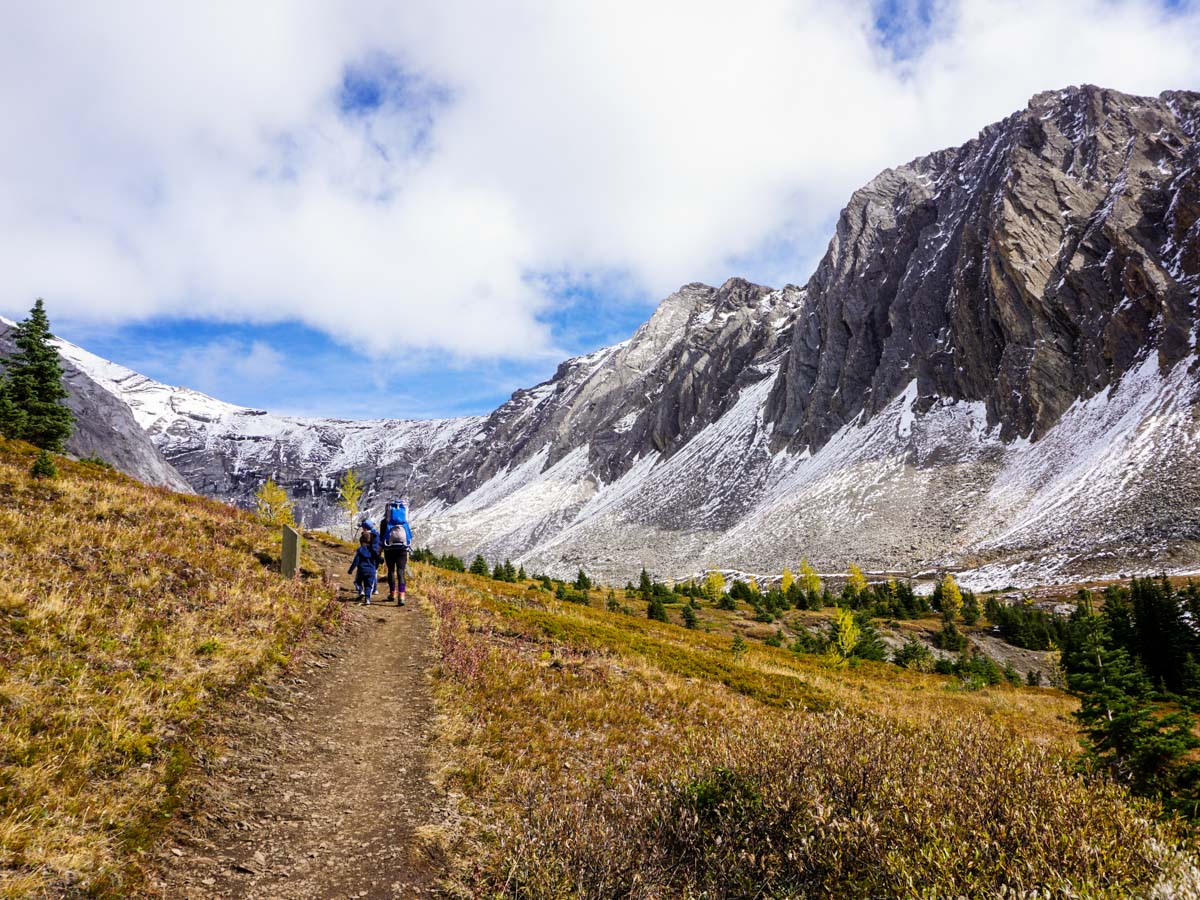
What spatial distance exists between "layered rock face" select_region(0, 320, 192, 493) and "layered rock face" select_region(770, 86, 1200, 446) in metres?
156

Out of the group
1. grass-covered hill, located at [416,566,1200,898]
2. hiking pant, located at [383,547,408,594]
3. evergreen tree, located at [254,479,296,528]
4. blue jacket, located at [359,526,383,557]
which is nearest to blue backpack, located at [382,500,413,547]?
hiking pant, located at [383,547,408,594]

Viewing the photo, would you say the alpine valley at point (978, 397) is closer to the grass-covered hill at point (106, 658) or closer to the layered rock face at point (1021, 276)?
the layered rock face at point (1021, 276)

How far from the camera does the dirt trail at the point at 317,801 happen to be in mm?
4875

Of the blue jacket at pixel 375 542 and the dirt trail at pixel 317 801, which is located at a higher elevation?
the blue jacket at pixel 375 542

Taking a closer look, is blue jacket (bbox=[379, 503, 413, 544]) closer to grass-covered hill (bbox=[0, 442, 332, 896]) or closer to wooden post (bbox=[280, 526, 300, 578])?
wooden post (bbox=[280, 526, 300, 578])

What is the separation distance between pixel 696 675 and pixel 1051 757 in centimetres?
1075

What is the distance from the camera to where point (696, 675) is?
1608cm

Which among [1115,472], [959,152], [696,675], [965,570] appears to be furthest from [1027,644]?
[959,152]

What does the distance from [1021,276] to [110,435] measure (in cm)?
19792

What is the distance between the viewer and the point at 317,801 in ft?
20.2

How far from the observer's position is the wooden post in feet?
49.1

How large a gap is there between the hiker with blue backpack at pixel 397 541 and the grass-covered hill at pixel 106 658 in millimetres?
2602

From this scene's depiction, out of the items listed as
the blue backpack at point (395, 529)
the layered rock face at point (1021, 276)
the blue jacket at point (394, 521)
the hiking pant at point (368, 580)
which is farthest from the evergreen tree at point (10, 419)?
the layered rock face at point (1021, 276)

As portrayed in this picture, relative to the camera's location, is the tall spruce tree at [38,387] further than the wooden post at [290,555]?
Yes
